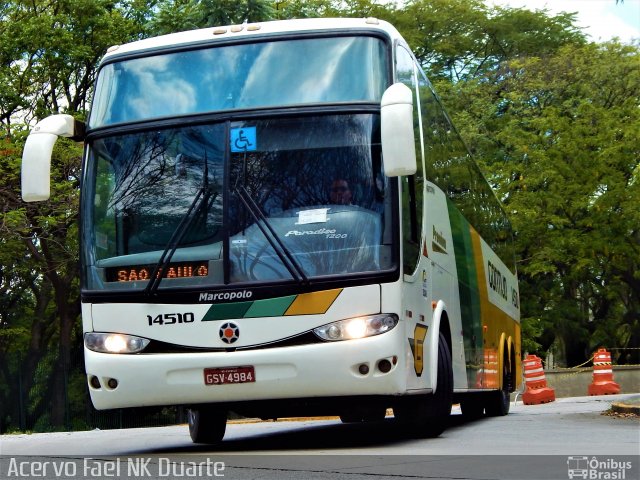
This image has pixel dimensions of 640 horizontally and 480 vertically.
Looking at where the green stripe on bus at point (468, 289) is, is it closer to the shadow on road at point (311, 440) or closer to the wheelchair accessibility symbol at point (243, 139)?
the shadow on road at point (311, 440)

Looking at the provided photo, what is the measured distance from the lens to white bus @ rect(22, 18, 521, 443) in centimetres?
1021

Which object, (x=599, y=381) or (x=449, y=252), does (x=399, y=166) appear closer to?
(x=449, y=252)

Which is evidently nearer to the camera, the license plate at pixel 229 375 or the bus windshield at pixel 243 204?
the license plate at pixel 229 375

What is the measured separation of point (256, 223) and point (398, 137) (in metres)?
1.51

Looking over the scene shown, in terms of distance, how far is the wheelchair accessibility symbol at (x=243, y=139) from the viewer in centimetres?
1069

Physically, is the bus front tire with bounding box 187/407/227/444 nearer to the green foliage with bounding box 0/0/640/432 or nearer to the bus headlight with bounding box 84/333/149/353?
the bus headlight with bounding box 84/333/149/353

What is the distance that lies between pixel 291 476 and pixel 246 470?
696mm

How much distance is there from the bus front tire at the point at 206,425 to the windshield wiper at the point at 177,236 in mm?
2788

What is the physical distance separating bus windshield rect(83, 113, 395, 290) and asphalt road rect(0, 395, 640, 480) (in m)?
1.61

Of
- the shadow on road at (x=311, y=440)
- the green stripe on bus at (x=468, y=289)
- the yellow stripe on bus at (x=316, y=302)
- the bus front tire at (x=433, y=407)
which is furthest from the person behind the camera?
the green stripe on bus at (x=468, y=289)

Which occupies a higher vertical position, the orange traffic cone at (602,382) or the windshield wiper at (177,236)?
the windshield wiper at (177,236)

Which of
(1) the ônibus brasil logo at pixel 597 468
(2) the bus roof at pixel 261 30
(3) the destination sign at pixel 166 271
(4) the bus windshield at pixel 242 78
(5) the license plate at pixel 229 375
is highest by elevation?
(2) the bus roof at pixel 261 30

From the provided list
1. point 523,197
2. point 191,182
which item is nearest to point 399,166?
point 191,182

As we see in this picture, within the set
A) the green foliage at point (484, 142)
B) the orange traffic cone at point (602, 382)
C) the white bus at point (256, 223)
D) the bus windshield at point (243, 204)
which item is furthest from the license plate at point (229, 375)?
the orange traffic cone at point (602, 382)
